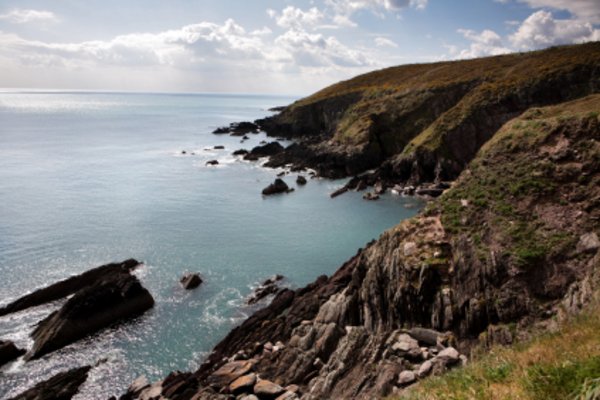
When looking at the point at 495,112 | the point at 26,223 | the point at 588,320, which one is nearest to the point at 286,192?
the point at 26,223

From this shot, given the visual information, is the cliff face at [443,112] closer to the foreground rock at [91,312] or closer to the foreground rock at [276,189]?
the foreground rock at [276,189]

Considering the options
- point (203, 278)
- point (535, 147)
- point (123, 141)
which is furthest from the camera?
point (123, 141)

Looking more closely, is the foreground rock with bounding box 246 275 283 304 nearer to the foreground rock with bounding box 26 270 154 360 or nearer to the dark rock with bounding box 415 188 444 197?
the foreground rock with bounding box 26 270 154 360

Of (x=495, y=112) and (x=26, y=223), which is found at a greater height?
(x=495, y=112)

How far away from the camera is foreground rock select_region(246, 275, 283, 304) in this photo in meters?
36.8

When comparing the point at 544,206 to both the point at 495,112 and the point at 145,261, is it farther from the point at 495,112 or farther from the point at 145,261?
the point at 495,112

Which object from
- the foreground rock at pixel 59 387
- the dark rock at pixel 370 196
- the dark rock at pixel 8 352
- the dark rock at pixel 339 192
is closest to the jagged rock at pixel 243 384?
the foreground rock at pixel 59 387

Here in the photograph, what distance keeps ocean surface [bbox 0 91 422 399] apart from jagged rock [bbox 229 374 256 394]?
→ 7143mm

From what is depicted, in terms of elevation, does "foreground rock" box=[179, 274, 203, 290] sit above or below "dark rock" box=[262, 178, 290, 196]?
below

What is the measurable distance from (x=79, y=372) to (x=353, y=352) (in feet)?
65.4

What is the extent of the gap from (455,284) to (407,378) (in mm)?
9323

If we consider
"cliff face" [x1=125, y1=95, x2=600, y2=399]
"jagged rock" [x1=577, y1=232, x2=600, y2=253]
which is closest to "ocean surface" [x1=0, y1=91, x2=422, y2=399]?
"cliff face" [x1=125, y1=95, x2=600, y2=399]

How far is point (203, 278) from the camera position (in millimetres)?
41125

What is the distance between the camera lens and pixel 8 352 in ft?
96.1
